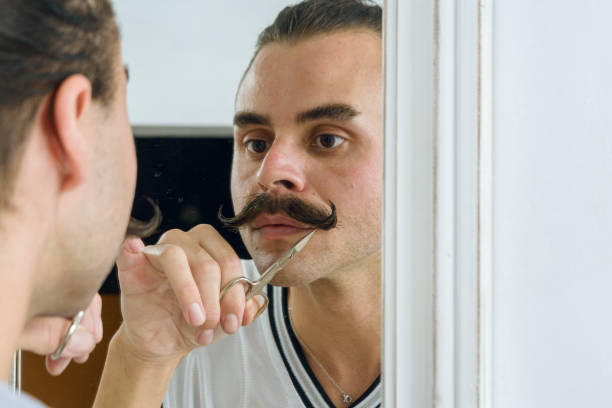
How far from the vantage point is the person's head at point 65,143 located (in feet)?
1.50

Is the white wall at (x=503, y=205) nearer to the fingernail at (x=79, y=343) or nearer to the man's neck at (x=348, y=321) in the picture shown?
the man's neck at (x=348, y=321)

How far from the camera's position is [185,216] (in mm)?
605

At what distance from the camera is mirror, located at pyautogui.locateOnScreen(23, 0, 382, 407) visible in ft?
1.87

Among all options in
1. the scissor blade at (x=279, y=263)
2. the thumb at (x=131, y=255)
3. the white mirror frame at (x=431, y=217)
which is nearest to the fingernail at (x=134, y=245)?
the thumb at (x=131, y=255)

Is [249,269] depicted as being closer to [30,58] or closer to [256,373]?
[256,373]

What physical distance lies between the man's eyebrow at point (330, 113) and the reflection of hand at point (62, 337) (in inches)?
9.2

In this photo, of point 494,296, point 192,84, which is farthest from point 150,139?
point 494,296

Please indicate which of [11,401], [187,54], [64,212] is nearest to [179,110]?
[187,54]

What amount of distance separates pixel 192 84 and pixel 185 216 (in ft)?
0.36

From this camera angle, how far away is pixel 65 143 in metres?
0.48

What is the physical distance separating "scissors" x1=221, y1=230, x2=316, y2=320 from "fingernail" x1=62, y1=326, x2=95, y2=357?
119 millimetres

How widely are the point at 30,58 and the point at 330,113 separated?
0.90 feet

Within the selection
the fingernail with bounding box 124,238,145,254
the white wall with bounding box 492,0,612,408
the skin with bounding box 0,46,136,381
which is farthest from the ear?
the white wall with bounding box 492,0,612,408

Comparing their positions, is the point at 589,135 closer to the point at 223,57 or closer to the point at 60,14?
the point at 223,57
